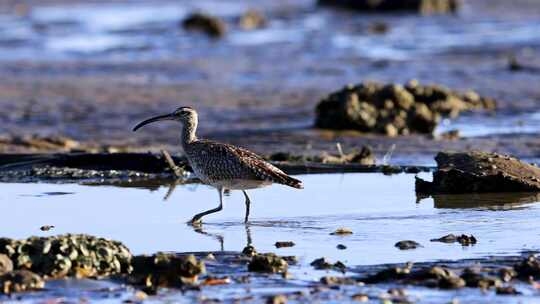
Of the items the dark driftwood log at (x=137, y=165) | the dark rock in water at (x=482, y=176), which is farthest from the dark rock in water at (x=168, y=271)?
the dark driftwood log at (x=137, y=165)

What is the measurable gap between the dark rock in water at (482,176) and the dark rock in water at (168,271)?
393cm

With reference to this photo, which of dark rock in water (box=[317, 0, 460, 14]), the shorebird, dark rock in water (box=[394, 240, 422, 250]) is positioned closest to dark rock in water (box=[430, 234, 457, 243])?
dark rock in water (box=[394, 240, 422, 250])

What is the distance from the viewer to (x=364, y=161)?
1363 centimetres

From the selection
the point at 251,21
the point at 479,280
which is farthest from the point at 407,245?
the point at 251,21

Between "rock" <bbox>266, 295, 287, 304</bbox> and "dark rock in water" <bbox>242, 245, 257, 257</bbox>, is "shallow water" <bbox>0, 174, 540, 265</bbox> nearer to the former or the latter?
"dark rock in water" <bbox>242, 245, 257, 257</bbox>

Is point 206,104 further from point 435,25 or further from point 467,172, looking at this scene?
point 435,25

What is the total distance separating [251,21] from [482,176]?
21864 mm

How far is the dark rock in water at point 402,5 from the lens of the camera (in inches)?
1394

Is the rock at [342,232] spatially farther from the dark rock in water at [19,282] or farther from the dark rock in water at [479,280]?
the dark rock in water at [19,282]

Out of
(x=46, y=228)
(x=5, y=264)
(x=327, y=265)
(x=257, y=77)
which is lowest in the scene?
(x=327, y=265)

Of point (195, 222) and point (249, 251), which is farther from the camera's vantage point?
point (195, 222)

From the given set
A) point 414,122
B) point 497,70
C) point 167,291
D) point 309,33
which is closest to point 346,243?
point 167,291

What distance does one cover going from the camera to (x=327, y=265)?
841 cm

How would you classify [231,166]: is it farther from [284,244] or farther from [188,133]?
[284,244]
